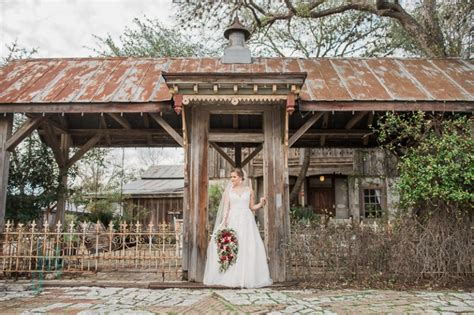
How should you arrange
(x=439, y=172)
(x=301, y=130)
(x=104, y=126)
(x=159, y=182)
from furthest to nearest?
(x=159, y=182)
(x=104, y=126)
(x=301, y=130)
(x=439, y=172)

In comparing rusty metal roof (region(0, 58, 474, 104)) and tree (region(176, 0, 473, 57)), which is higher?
tree (region(176, 0, 473, 57))

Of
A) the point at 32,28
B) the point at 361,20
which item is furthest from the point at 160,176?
the point at 361,20

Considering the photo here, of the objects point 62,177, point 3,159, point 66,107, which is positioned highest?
point 66,107

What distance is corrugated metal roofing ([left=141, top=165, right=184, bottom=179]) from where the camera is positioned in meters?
22.7

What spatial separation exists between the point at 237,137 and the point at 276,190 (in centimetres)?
121

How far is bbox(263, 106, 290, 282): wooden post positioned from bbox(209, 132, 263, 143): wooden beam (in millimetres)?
172

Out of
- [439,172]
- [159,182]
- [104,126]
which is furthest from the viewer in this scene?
[159,182]

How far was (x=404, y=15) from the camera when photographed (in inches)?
491

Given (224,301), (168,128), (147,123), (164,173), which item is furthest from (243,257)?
(164,173)

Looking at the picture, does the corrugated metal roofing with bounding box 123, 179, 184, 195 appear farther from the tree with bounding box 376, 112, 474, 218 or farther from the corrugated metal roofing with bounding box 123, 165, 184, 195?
the tree with bounding box 376, 112, 474, 218

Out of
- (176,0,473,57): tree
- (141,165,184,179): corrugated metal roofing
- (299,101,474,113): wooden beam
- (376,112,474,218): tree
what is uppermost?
(176,0,473,57): tree

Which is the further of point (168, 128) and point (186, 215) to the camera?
point (168, 128)

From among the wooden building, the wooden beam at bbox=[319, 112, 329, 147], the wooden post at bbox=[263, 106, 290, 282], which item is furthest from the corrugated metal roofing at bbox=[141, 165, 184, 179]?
the wooden post at bbox=[263, 106, 290, 282]

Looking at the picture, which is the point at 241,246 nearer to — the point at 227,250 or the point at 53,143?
the point at 227,250
